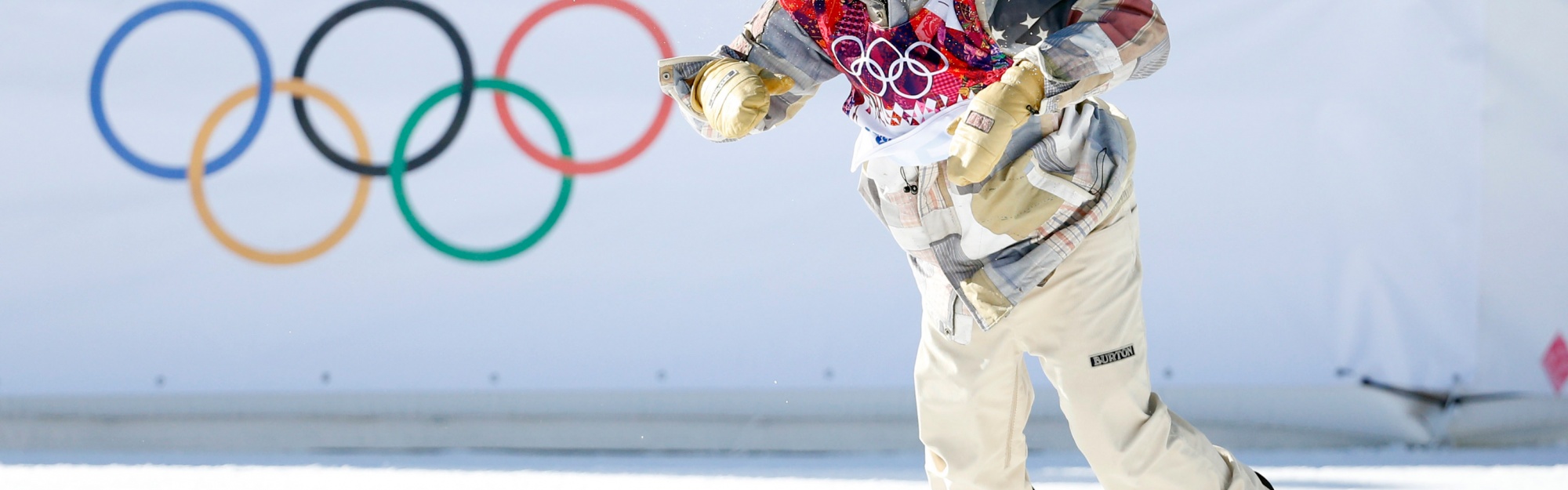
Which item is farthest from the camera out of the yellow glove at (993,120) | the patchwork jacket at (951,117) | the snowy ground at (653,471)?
the snowy ground at (653,471)

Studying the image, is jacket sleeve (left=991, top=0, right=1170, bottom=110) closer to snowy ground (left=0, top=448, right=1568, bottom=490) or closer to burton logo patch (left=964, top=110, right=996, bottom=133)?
burton logo patch (left=964, top=110, right=996, bottom=133)

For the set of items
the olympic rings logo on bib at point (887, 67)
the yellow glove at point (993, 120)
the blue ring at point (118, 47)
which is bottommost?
the yellow glove at point (993, 120)

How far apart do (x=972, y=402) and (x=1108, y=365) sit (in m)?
0.19

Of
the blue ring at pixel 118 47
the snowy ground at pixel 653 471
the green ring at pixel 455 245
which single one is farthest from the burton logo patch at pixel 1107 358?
the blue ring at pixel 118 47

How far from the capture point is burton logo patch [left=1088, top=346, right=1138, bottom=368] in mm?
1647

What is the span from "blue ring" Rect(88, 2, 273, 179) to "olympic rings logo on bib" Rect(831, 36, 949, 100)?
67.0 inches

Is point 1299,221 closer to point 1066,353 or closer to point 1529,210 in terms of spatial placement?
point 1529,210

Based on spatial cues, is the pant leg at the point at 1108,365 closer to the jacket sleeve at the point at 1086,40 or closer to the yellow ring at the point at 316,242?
the jacket sleeve at the point at 1086,40

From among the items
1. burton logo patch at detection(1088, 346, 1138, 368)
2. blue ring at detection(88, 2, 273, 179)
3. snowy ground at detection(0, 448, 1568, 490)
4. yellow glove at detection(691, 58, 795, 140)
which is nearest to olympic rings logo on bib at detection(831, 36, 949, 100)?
yellow glove at detection(691, 58, 795, 140)

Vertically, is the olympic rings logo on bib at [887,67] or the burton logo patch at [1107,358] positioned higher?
the olympic rings logo on bib at [887,67]

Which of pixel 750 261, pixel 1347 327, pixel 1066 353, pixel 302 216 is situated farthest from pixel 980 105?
pixel 302 216

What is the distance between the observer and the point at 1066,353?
166 cm

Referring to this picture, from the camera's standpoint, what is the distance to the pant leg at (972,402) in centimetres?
171

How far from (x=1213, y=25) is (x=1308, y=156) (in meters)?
0.33
